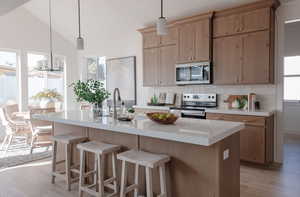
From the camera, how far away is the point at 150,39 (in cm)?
492

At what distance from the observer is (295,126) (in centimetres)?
581

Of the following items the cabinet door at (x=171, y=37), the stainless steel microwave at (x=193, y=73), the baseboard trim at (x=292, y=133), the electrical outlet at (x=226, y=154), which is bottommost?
the baseboard trim at (x=292, y=133)

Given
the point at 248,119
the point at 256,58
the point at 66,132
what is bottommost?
the point at 66,132

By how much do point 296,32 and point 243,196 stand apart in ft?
16.0

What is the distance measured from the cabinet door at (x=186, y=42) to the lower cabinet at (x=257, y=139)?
143 cm

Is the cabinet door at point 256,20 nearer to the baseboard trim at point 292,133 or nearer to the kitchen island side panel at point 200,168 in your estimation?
the kitchen island side panel at point 200,168

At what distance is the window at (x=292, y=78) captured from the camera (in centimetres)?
575

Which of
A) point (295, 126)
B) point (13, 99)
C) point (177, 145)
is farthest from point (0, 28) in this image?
point (295, 126)

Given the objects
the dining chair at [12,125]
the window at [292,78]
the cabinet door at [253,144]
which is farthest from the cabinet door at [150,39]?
the window at [292,78]

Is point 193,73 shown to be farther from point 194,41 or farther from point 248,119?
point 248,119

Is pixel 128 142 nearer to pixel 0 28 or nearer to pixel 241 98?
pixel 241 98

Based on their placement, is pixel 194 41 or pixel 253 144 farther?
pixel 194 41

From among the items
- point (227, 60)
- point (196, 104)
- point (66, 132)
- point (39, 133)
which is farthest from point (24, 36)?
point (227, 60)

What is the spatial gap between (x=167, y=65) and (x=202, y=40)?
0.94 meters
